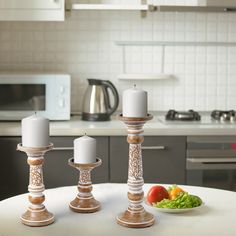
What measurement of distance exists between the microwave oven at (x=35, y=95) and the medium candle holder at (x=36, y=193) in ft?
5.85

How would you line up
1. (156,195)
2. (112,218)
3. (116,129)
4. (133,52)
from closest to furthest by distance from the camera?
(112,218)
(156,195)
(116,129)
(133,52)

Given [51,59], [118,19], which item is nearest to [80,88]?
[51,59]

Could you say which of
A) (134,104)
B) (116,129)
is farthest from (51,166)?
(134,104)

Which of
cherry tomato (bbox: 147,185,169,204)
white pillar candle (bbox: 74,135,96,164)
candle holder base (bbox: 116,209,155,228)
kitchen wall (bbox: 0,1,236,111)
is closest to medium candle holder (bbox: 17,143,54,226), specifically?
white pillar candle (bbox: 74,135,96,164)

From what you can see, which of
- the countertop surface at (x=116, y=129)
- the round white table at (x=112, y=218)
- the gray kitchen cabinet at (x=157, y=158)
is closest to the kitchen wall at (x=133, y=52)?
the countertop surface at (x=116, y=129)

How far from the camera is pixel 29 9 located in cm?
346

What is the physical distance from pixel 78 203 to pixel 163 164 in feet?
4.98

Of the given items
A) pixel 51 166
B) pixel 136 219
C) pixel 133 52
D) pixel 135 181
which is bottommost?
pixel 51 166

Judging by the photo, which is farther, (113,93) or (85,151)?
(113,93)

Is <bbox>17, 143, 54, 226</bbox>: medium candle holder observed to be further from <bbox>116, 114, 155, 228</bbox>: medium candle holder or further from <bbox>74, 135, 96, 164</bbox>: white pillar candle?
<bbox>116, 114, 155, 228</bbox>: medium candle holder

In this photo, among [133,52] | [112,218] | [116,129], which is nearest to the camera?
[112,218]

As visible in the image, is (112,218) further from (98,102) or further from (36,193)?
(98,102)

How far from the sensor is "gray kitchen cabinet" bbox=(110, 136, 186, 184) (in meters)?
3.29

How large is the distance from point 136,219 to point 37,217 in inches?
12.0
